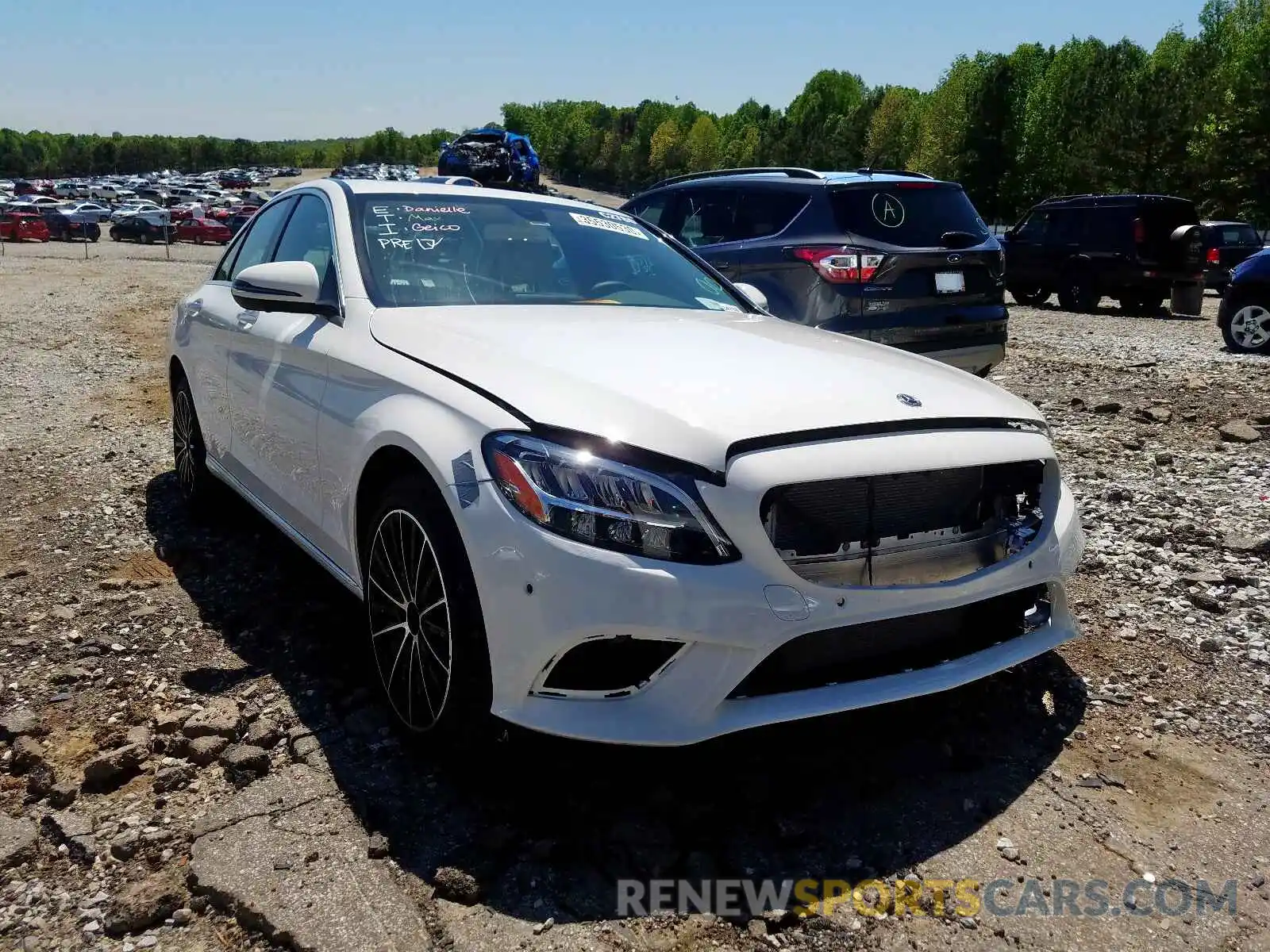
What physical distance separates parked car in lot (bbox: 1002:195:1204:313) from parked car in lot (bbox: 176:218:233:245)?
114 ft

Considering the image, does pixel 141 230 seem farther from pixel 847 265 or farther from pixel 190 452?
pixel 847 265

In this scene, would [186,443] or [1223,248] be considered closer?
[186,443]

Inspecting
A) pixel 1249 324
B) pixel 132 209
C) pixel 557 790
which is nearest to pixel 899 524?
pixel 557 790

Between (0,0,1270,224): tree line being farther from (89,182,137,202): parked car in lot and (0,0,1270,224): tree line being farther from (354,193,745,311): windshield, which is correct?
(89,182,137,202): parked car in lot

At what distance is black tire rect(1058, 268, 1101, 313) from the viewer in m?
17.0

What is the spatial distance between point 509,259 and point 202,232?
4365 centimetres

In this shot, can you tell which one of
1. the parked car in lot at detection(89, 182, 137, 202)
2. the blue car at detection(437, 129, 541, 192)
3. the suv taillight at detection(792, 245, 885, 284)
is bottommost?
the suv taillight at detection(792, 245, 885, 284)

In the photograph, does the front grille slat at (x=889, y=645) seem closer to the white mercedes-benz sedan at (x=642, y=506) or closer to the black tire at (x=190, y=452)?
the white mercedes-benz sedan at (x=642, y=506)

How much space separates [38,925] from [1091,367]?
9.64 m

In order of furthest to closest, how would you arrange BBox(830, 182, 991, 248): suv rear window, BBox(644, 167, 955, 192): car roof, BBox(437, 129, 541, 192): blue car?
BBox(437, 129, 541, 192): blue car → BBox(644, 167, 955, 192): car roof → BBox(830, 182, 991, 248): suv rear window

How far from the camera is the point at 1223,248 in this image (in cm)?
2100

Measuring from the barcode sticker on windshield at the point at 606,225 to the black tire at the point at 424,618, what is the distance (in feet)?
6.01

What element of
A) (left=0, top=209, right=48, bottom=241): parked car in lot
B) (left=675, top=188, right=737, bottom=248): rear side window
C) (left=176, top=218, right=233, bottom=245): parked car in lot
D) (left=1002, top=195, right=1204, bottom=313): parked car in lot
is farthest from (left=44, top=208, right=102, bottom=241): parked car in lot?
(left=675, top=188, right=737, bottom=248): rear side window

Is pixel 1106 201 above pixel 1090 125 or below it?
below
